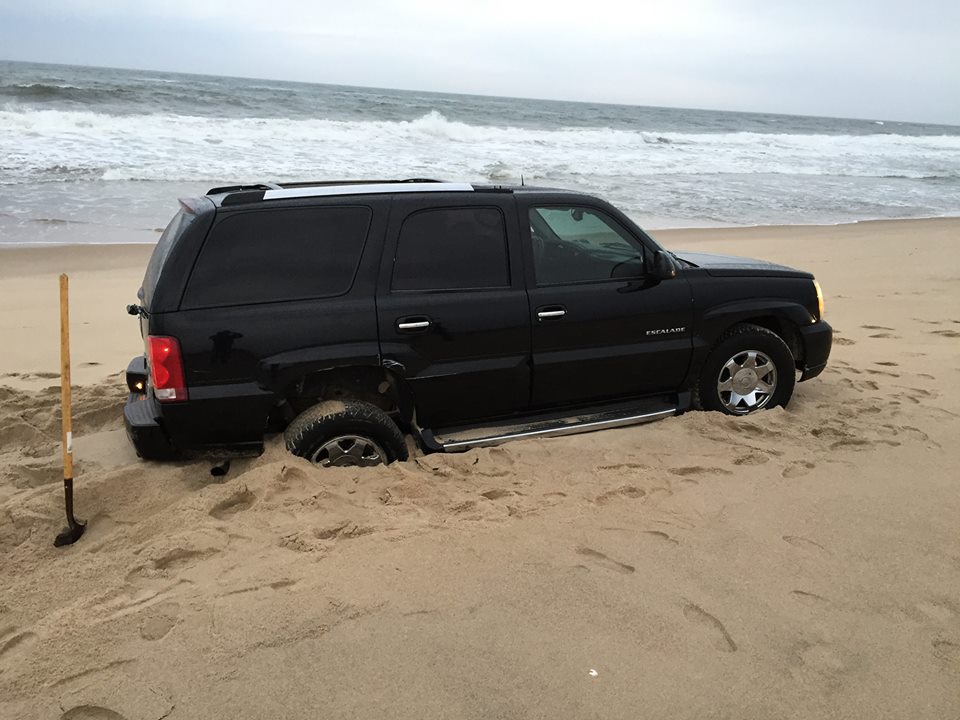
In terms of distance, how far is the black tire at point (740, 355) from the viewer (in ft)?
15.9

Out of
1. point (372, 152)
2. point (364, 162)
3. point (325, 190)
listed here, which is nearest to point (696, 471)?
point (325, 190)

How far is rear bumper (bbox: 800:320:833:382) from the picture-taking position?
509 centimetres

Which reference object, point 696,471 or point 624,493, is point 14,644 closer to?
point 624,493

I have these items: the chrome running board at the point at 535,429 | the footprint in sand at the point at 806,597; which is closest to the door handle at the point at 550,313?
the chrome running board at the point at 535,429

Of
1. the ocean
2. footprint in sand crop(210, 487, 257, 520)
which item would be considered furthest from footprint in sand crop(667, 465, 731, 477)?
the ocean

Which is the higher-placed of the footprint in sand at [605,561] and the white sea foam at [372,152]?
the white sea foam at [372,152]

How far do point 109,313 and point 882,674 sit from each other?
24.1ft

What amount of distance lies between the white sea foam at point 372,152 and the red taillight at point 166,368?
46.5 ft

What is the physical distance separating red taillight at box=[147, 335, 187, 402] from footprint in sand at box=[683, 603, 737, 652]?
97.7 inches

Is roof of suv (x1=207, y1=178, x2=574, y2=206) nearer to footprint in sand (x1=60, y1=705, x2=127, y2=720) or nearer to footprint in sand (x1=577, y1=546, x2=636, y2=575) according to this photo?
footprint in sand (x1=577, y1=546, x2=636, y2=575)

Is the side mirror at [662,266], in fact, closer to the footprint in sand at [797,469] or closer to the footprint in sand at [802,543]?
the footprint in sand at [797,469]

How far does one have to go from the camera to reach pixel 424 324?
160 inches

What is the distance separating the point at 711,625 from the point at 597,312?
79.3 inches

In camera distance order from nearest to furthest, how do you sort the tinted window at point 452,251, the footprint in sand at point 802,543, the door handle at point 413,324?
the footprint in sand at point 802,543, the door handle at point 413,324, the tinted window at point 452,251
